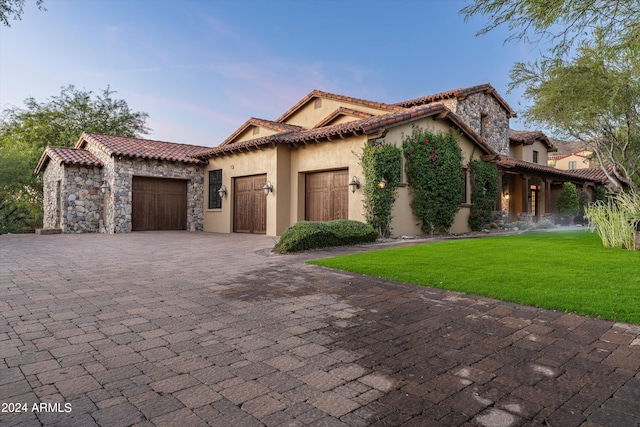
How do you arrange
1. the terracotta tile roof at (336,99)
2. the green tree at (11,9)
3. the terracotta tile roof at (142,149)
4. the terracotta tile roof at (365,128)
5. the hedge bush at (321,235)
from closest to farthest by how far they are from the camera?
the green tree at (11,9) → the hedge bush at (321,235) → the terracotta tile roof at (365,128) → the terracotta tile roof at (142,149) → the terracotta tile roof at (336,99)

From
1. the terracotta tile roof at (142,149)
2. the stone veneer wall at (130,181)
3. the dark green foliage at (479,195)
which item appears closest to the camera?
the dark green foliage at (479,195)

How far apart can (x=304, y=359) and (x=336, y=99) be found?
16.3 metres

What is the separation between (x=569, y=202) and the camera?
21938mm

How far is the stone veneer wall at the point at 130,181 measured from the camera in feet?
50.5

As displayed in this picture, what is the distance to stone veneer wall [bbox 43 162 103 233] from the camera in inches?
616

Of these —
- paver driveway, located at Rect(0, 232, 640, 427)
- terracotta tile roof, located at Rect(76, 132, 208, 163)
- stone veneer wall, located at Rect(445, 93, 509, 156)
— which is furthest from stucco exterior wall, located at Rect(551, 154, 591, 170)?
paver driveway, located at Rect(0, 232, 640, 427)

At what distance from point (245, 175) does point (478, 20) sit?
11.2m

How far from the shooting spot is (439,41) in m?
15.1

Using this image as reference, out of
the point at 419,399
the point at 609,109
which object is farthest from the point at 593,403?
the point at 609,109

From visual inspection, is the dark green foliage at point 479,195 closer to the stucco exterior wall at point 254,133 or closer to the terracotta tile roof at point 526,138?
the stucco exterior wall at point 254,133

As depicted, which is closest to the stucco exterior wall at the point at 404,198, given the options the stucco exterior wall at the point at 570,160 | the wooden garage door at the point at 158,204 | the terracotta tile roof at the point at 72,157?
the wooden garage door at the point at 158,204

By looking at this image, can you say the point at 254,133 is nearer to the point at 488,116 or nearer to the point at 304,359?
the point at 488,116

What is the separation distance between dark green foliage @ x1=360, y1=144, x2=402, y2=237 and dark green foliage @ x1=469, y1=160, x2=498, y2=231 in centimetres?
499

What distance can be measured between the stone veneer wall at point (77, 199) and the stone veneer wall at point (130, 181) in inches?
29.8
